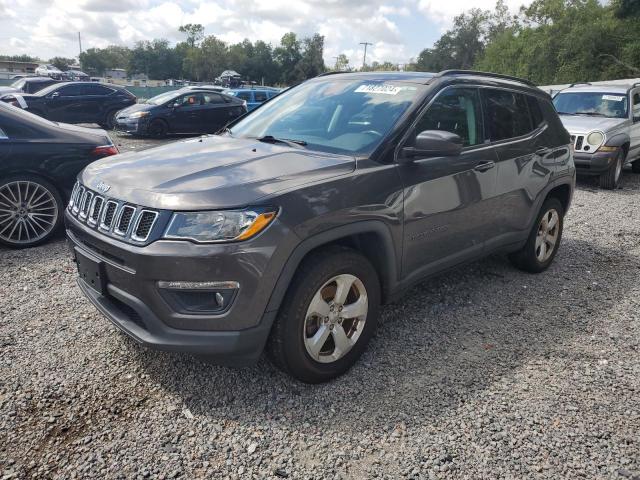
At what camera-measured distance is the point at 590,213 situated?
7.45m

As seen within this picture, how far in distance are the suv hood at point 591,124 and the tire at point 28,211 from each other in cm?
860

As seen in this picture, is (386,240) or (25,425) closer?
(25,425)

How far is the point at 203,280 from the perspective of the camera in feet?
7.80

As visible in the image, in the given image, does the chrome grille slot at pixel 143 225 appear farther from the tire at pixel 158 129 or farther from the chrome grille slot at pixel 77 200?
the tire at pixel 158 129

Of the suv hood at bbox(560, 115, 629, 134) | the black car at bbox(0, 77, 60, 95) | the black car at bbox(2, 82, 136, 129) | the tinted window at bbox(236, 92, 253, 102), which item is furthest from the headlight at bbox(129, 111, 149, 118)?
the suv hood at bbox(560, 115, 629, 134)

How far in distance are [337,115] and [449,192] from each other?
0.94 metres

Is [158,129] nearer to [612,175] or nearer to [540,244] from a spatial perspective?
[612,175]

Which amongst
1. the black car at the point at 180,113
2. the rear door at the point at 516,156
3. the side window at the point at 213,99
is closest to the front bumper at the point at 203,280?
the rear door at the point at 516,156

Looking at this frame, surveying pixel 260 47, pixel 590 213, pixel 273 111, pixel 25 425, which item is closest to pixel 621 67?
pixel 590 213

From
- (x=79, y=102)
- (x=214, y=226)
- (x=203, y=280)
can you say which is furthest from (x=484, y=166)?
(x=79, y=102)

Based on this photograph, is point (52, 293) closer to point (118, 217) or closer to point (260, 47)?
point (118, 217)

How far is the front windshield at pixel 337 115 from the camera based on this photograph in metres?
3.22

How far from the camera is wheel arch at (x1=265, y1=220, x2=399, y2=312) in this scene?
2.52 metres

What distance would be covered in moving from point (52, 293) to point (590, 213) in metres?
Answer: 7.09
